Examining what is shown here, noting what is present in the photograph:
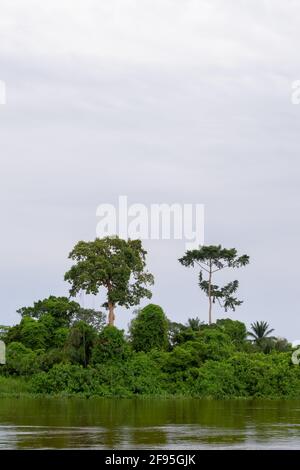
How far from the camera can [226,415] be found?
3547 centimetres

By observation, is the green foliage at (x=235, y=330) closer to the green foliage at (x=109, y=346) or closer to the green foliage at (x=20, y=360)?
the green foliage at (x=109, y=346)

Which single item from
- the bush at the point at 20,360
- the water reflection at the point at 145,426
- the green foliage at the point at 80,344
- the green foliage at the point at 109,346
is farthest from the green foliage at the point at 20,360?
the water reflection at the point at 145,426

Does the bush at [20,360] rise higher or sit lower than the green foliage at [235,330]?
lower

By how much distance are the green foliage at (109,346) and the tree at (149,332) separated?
2.72 meters

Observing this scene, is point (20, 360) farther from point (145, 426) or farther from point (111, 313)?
point (145, 426)

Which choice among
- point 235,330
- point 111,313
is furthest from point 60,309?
point 235,330

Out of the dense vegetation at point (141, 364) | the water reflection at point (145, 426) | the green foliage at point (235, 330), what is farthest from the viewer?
the green foliage at point (235, 330)

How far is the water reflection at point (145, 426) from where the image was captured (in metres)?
23.9

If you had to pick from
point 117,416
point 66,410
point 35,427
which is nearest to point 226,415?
point 117,416

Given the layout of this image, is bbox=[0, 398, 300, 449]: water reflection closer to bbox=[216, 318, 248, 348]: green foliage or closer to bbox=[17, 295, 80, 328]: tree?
bbox=[17, 295, 80, 328]: tree

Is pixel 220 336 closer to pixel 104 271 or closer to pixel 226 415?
pixel 104 271

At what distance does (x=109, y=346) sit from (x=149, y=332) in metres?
3.90

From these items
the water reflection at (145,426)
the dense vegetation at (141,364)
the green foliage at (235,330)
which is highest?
the green foliage at (235,330)

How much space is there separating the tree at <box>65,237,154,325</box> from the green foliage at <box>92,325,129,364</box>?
3965 millimetres
